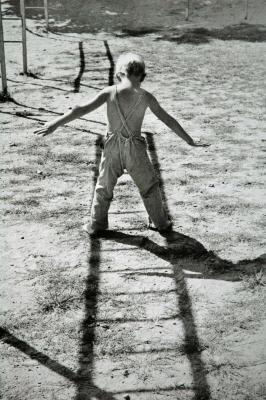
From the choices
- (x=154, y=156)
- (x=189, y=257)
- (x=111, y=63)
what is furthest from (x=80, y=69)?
(x=189, y=257)

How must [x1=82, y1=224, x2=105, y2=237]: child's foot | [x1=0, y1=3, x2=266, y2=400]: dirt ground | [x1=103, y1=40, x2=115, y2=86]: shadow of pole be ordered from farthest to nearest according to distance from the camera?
[x1=103, y1=40, x2=115, y2=86]: shadow of pole → [x1=82, y1=224, x2=105, y2=237]: child's foot → [x1=0, y1=3, x2=266, y2=400]: dirt ground

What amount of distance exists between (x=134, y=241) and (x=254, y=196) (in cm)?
173

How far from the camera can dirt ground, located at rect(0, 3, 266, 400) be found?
345cm

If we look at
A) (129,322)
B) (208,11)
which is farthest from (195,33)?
(129,322)

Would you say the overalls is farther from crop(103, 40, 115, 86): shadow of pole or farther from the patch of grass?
crop(103, 40, 115, 86): shadow of pole

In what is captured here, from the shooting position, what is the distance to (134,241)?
500cm

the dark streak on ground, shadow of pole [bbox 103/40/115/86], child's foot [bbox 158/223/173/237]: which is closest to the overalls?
child's foot [bbox 158/223/173/237]

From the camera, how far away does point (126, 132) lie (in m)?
4.62

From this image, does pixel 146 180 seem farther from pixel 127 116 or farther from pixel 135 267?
pixel 135 267

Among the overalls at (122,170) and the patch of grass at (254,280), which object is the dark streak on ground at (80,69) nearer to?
the overalls at (122,170)

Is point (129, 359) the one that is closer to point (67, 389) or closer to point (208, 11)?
point (67, 389)

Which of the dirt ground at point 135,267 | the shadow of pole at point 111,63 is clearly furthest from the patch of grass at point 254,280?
the shadow of pole at point 111,63

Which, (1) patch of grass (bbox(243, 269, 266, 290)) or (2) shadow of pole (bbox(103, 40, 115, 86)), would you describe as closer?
(1) patch of grass (bbox(243, 269, 266, 290))

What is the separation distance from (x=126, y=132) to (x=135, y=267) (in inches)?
48.4
